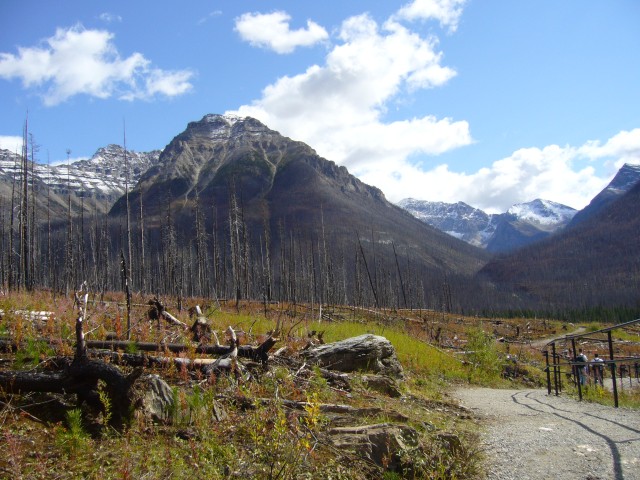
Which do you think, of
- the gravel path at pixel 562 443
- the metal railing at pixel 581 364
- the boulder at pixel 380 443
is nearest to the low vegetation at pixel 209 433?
the boulder at pixel 380 443

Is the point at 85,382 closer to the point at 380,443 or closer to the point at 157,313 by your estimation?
the point at 380,443

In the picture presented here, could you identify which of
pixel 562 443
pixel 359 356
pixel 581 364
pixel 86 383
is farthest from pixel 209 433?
Result: pixel 581 364

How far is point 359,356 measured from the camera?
35.9 feet

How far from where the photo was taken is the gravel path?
15.8 ft

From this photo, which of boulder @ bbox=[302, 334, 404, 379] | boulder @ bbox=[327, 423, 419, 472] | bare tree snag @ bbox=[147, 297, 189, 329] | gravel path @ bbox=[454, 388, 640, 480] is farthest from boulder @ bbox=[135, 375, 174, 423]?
bare tree snag @ bbox=[147, 297, 189, 329]

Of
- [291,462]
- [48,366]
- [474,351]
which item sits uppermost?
[48,366]

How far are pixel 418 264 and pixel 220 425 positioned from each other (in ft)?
594

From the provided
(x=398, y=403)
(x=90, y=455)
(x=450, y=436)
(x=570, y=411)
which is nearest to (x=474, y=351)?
(x=570, y=411)

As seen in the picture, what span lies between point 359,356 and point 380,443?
5866 mm

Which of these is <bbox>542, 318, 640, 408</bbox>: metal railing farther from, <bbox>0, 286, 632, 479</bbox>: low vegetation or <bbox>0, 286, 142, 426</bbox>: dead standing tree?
<bbox>0, 286, 142, 426</bbox>: dead standing tree

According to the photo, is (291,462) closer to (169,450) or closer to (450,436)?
(169,450)

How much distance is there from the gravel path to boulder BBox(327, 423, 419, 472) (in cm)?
95

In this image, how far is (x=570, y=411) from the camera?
8602 millimetres

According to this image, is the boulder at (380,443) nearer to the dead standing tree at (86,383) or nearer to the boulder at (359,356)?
the dead standing tree at (86,383)
